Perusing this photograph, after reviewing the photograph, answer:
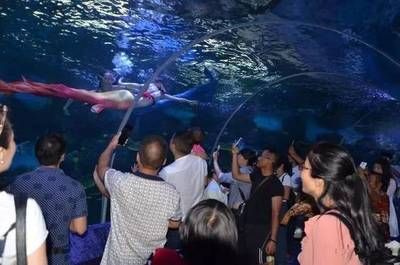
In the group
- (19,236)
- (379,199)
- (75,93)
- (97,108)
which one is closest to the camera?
(19,236)

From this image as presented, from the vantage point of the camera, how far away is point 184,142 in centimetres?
486

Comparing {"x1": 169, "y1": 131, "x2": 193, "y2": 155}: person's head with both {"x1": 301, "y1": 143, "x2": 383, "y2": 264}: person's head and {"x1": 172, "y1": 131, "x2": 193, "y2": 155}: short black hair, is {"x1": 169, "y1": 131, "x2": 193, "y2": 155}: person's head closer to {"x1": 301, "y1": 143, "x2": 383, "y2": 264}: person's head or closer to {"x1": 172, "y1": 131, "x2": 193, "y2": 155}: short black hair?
{"x1": 172, "y1": 131, "x2": 193, "y2": 155}: short black hair

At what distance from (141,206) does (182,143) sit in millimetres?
1592

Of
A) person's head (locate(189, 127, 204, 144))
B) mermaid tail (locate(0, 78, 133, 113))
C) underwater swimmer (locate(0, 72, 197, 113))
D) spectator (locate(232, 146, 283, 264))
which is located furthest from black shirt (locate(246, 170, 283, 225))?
mermaid tail (locate(0, 78, 133, 113))

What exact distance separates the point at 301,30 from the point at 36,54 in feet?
23.8

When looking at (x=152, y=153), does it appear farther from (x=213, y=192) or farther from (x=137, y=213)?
(x=213, y=192)

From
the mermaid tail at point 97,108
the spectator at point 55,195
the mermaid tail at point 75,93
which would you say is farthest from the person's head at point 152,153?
the mermaid tail at point 97,108

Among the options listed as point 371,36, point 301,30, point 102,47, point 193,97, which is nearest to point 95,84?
point 102,47

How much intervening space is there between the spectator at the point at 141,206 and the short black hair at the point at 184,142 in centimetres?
131

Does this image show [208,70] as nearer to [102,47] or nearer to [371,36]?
[102,47]

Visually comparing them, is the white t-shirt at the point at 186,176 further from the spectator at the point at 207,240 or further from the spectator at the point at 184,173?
the spectator at the point at 207,240

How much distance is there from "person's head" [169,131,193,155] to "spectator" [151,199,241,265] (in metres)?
2.63

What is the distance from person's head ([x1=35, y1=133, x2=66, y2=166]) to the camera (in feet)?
10.9

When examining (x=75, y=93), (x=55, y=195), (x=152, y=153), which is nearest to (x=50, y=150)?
(x=55, y=195)
